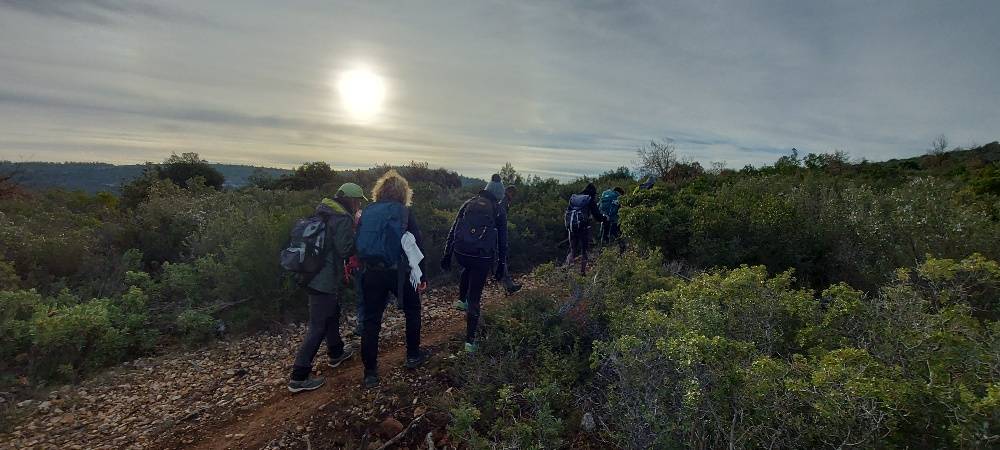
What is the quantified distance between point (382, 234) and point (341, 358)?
1751 mm

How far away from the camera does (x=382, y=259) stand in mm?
4191

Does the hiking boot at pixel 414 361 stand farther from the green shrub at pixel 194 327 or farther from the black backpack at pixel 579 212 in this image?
the black backpack at pixel 579 212

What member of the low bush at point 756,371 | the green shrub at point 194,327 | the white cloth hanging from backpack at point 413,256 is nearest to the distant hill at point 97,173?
the green shrub at point 194,327

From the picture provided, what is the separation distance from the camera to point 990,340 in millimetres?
2658

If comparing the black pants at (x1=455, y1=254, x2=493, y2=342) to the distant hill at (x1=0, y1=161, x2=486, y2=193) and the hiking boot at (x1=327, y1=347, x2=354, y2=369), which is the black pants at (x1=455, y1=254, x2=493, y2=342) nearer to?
the hiking boot at (x1=327, y1=347, x2=354, y2=369)

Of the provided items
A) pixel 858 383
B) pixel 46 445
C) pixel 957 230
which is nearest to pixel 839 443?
pixel 858 383

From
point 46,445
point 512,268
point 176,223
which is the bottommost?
point 46,445

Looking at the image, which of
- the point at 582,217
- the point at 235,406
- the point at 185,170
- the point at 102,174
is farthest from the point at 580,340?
the point at 102,174

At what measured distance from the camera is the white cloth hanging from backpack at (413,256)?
4.25 metres

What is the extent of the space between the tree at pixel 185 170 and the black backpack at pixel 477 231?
21.9 metres

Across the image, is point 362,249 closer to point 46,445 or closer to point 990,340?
point 46,445

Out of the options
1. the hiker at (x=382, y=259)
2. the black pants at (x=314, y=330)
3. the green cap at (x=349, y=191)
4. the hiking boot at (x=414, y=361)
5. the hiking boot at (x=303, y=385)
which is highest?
the green cap at (x=349, y=191)

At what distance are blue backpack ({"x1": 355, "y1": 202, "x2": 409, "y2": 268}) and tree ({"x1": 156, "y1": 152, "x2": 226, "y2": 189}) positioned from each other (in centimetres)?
2187

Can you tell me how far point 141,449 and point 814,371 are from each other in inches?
196
